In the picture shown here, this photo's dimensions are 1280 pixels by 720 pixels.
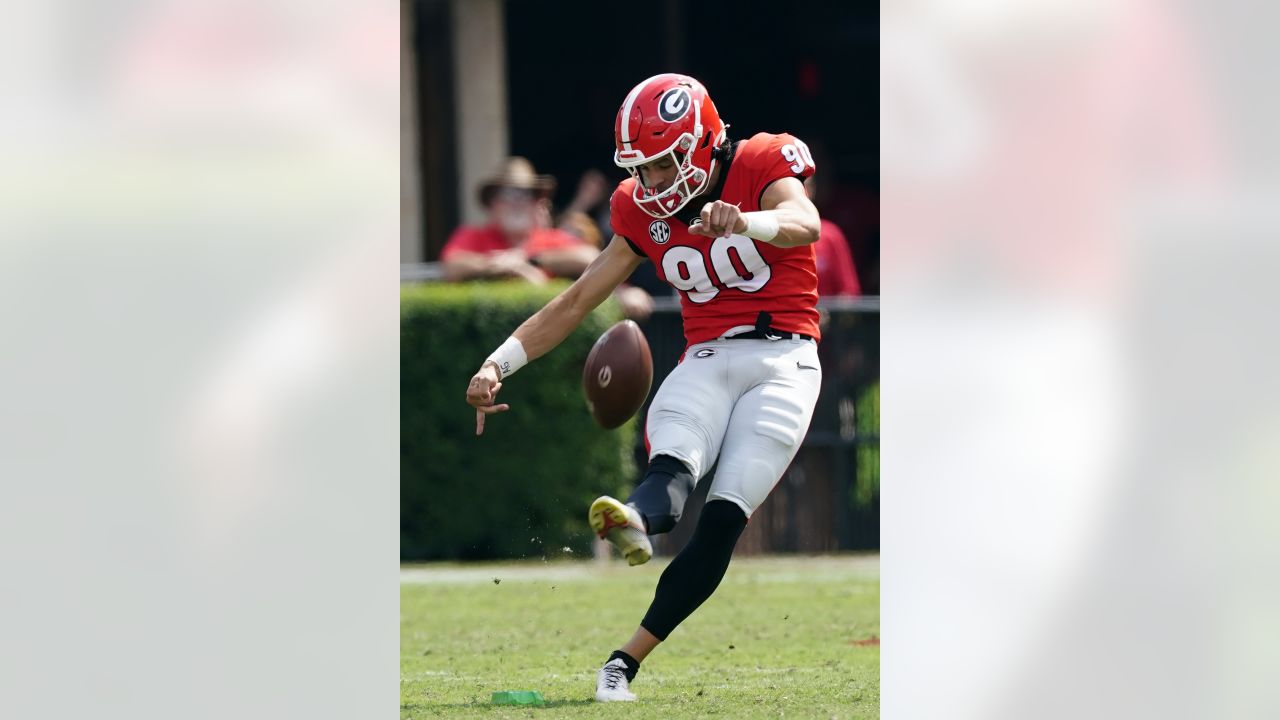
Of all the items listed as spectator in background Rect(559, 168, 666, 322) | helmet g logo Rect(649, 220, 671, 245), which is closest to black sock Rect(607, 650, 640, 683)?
helmet g logo Rect(649, 220, 671, 245)

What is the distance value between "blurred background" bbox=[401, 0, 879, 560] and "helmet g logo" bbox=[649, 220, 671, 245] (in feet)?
13.5

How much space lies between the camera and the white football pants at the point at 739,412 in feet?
19.6

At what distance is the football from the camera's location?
6539 millimetres

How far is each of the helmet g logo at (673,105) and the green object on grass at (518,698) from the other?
1837 millimetres

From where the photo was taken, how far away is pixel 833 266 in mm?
10570

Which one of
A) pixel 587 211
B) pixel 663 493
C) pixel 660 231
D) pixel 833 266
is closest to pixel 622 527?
pixel 663 493

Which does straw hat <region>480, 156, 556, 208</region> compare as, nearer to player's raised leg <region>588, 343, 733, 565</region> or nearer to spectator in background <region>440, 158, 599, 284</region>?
spectator in background <region>440, 158, 599, 284</region>

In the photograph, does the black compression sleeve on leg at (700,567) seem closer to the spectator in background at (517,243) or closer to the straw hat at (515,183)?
the spectator in background at (517,243)

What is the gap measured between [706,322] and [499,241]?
5.27 meters
